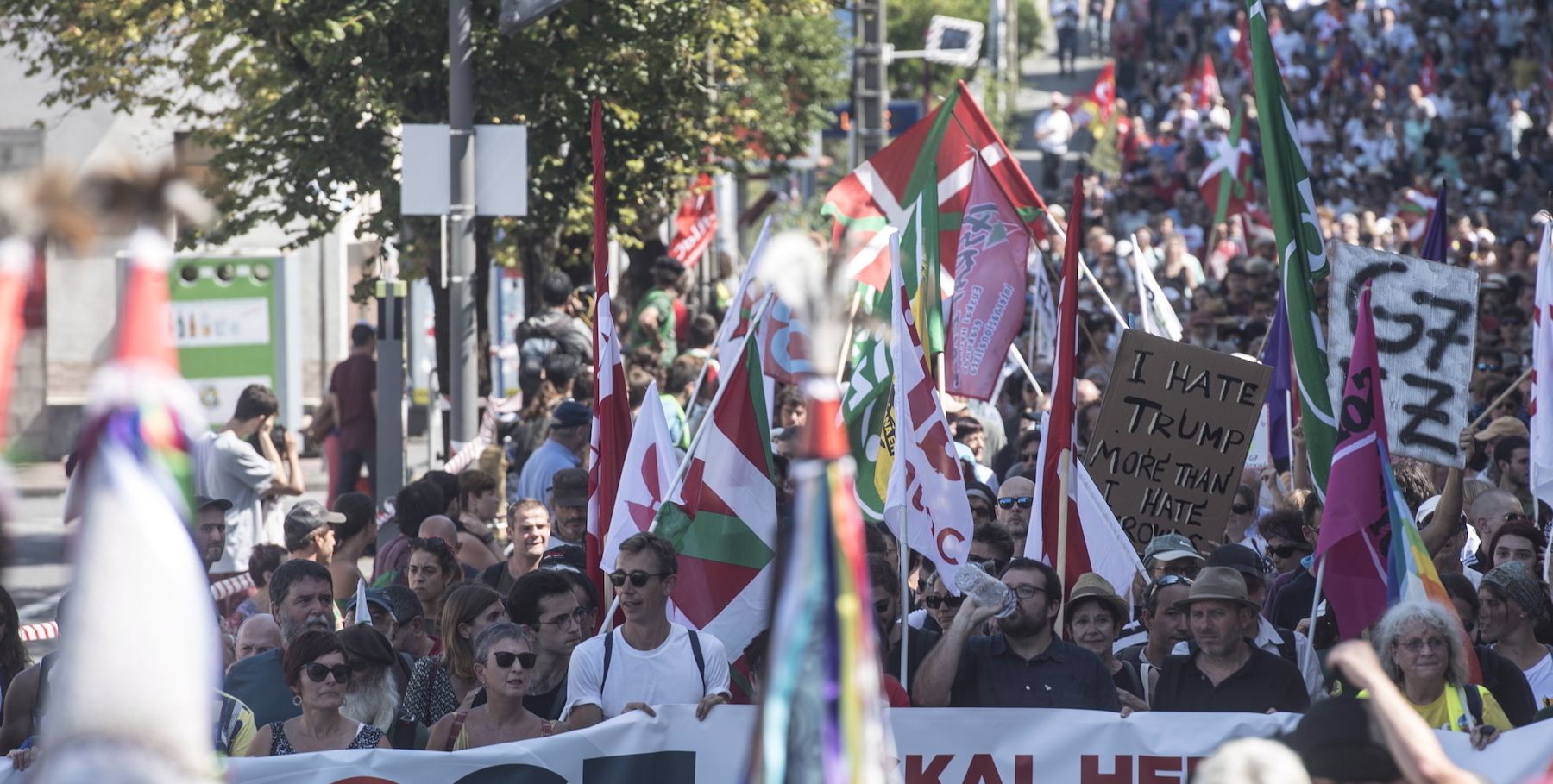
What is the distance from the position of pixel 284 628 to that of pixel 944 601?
2319 millimetres

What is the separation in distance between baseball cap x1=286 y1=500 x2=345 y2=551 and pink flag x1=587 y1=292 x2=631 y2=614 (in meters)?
1.19

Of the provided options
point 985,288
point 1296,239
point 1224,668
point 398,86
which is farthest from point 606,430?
point 398,86

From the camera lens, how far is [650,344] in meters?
16.2

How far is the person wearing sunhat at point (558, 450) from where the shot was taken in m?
10.8

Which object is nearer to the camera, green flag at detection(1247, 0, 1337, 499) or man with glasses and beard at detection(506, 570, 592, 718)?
man with glasses and beard at detection(506, 570, 592, 718)

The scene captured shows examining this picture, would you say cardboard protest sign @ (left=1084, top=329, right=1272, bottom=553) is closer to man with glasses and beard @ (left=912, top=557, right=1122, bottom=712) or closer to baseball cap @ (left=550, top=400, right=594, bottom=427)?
man with glasses and beard @ (left=912, top=557, right=1122, bottom=712)

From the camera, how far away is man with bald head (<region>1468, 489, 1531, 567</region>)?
28.6ft

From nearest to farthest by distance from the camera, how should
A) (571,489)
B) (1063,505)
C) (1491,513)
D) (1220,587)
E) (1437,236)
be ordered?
1. (1220,587)
2. (1063,505)
3. (1491,513)
4. (571,489)
5. (1437,236)

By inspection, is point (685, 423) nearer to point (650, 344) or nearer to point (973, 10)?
point (650, 344)

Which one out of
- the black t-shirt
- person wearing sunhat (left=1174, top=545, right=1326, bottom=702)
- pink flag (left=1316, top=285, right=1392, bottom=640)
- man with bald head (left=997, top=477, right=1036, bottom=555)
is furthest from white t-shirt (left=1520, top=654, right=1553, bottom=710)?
man with bald head (left=997, top=477, right=1036, bottom=555)

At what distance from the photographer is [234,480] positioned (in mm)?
11266

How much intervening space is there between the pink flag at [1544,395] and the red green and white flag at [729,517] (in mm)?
3063

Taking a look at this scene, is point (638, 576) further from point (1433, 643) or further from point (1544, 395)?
point (1544, 395)

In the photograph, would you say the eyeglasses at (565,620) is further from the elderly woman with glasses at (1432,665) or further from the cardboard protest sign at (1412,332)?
the cardboard protest sign at (1412,332)
